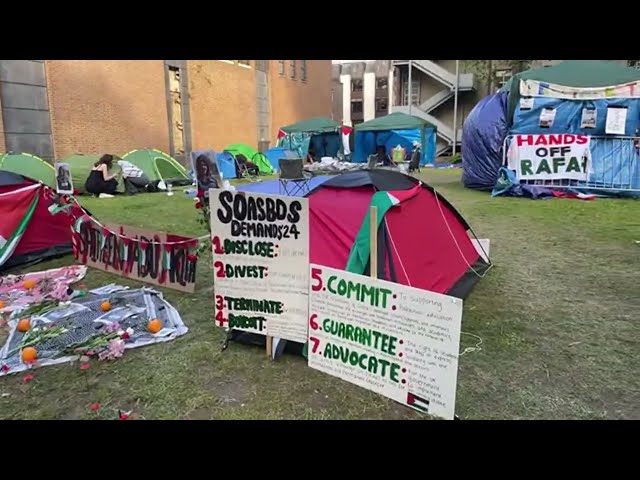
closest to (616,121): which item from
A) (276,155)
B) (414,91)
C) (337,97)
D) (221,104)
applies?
(276,155)

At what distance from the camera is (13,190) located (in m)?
5.39

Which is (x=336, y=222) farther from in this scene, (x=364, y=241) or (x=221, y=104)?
(x=221, y=104)

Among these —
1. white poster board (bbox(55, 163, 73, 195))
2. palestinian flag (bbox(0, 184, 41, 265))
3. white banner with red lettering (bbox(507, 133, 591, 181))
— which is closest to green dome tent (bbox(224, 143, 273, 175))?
white banner with red lettering (bbox(507, 133, 591, 181))

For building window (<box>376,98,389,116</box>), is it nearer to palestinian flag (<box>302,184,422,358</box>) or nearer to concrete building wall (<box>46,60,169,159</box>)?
concrete building wall (<box>46,60,169,159</box>)

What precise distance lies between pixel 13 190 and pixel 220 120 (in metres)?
17.8

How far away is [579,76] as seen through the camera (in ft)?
33.9

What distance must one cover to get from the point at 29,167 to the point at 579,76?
12883 mm

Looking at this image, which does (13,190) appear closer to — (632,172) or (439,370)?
(439,370)

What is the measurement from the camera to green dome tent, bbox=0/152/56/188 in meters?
11.0

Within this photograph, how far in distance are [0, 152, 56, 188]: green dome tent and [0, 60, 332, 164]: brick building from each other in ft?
6.91

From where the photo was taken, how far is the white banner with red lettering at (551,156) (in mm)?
9984

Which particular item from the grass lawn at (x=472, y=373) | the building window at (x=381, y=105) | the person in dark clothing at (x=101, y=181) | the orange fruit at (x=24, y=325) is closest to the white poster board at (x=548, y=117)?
the grass lawn at (x=472, y=373)

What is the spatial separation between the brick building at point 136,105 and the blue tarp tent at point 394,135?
183 inches

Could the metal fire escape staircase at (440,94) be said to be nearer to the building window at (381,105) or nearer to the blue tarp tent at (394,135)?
the blue tarp tent at (394,135)
